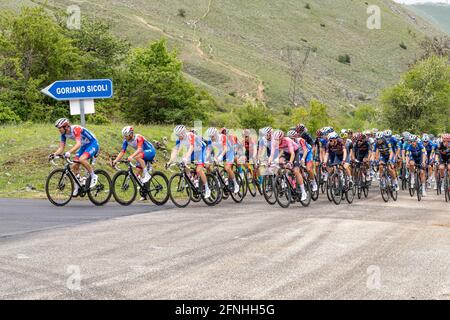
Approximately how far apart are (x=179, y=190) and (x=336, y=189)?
196 inches

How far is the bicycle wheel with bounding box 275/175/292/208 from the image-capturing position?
16.5 metres

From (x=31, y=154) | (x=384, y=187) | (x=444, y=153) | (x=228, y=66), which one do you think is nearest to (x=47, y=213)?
(x=31, y=154)

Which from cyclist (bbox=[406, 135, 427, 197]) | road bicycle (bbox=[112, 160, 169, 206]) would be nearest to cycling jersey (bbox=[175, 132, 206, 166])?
road bicycle (bbox=[112, 160, 169, 206])

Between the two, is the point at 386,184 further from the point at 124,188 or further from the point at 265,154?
Result: the point at 124,188

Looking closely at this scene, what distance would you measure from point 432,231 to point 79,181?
7.94 metres

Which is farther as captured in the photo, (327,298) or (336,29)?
(336,29)


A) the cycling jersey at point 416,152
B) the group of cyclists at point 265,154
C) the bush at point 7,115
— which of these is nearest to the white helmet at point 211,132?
the group of cyclists at point 265,154

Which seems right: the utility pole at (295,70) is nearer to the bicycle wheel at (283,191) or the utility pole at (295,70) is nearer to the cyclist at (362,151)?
the cyclist at (362,151)

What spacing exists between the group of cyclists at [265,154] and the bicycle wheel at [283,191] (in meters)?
0.29

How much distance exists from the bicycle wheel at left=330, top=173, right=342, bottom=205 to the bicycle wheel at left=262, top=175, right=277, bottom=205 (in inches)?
70.7

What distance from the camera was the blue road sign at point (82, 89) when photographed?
54.7ft

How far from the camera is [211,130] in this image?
17062mm
